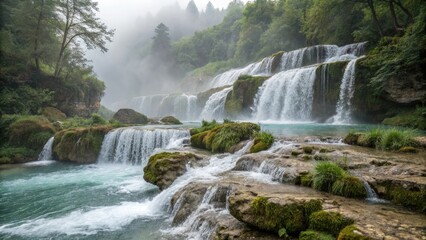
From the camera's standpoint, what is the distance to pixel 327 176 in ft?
18.2

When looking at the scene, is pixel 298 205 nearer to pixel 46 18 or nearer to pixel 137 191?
pixel 137 191

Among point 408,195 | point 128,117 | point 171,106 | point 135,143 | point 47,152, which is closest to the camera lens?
point 408,195

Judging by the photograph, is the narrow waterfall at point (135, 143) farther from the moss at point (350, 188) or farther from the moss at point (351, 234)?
the moss at point (351, 234)

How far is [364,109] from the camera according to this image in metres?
18.4

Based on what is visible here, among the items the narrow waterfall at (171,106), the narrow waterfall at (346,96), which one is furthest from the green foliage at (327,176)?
the narrow waterfall at (171,106)

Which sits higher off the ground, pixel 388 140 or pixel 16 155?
pixel 388 140

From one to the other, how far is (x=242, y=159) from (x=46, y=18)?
80.1ft

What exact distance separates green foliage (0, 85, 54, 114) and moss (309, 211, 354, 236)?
23.9 metres

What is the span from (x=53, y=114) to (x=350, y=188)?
24.8 metres

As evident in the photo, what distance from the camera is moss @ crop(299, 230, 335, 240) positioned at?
3707 mm

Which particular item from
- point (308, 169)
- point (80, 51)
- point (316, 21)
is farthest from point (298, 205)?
point (80, 51)

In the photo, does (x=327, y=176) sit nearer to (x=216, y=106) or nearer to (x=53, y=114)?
(x=53, y=114)

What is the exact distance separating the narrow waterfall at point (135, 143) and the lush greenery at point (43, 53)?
34.1 ft

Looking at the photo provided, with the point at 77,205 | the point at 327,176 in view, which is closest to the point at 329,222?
the point at 327,176
